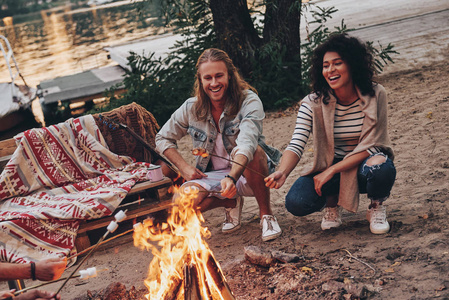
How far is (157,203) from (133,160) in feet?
1.93

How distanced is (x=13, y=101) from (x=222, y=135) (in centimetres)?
680

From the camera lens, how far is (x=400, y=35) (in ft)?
30.7

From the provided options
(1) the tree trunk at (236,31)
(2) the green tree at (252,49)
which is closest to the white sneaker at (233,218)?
(2) the green tree at (252,49)

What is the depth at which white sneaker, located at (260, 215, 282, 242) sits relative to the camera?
11.3 feet

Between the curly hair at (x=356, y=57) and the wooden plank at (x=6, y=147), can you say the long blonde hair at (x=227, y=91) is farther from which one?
the wooden plank at (x=6, y=147)

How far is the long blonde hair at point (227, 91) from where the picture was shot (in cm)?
353

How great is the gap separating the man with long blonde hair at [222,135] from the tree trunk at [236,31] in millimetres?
3423

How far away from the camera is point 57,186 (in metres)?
4.18

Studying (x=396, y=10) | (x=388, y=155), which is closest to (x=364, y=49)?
(x=388, y=155)

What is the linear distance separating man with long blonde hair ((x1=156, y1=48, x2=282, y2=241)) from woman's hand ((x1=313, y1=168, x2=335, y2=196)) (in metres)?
0.38

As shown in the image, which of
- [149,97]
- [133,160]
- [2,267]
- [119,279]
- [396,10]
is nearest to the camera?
[2,267]

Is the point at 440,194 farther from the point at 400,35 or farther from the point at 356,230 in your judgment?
the point at 400,35

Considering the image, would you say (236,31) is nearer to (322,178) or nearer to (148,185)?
(148,185)

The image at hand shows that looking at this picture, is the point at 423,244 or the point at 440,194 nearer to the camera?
the point at 423,244
